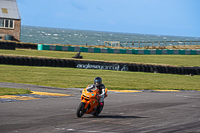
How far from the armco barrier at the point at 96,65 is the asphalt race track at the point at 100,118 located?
15.5m

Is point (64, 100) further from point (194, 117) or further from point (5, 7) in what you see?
point (5, 7)

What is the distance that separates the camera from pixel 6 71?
26484mm

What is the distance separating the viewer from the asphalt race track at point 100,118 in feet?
30.5

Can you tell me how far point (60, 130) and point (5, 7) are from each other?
2351 inches

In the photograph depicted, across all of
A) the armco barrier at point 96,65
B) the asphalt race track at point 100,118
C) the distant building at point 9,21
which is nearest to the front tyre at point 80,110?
the asphalt race track at point 100,118

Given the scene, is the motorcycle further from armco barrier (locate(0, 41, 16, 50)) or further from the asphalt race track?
armco barrier (locate(0, 41, 16, 50))

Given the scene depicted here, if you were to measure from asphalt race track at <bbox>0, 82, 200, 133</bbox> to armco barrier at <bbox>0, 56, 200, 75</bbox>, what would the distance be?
612 inches

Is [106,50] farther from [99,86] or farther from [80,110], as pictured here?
[80,110]

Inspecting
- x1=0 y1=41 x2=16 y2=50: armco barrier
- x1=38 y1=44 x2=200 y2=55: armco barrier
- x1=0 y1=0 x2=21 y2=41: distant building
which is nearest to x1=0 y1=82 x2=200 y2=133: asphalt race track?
x1=0 y1=41 x2=16 y2=50: armco barrier

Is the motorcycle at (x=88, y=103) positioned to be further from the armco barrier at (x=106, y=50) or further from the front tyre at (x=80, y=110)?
the armco barrier at (x=106, y=50)

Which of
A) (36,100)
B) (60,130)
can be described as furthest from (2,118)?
(36,100)

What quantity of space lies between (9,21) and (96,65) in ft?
114

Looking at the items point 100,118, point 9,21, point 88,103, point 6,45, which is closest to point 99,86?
point 88,103

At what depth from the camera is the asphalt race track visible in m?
9.28
